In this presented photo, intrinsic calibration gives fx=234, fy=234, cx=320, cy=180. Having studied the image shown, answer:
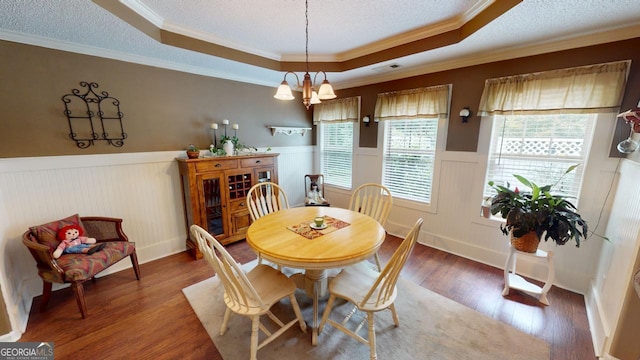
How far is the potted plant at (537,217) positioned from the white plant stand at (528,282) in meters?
0.07

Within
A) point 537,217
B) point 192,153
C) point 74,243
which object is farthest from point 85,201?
point 537,217

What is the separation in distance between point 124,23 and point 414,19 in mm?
2481

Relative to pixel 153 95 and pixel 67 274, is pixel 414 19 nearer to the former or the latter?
pixel 153 95

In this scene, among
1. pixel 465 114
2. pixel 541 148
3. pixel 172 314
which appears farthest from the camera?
pixel 465 114

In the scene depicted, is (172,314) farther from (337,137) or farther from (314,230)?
(337,137)

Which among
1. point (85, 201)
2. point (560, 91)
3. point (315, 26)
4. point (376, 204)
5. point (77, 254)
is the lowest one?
point (77, 254)

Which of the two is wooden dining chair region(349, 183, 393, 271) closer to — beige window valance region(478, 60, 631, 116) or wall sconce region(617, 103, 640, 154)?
beige window valance region(478, 60, 631, 116)

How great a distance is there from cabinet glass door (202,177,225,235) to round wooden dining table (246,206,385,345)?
1.16m

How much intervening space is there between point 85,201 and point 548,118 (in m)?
4.86

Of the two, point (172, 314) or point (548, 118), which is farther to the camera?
point (548, 118)

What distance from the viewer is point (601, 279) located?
2.02m

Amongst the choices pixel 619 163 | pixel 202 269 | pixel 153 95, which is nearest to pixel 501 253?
pixel 619 163

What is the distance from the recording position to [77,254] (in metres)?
2.12

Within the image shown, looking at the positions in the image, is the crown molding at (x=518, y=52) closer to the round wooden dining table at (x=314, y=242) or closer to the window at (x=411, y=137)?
the window at (x=411, y=137)
